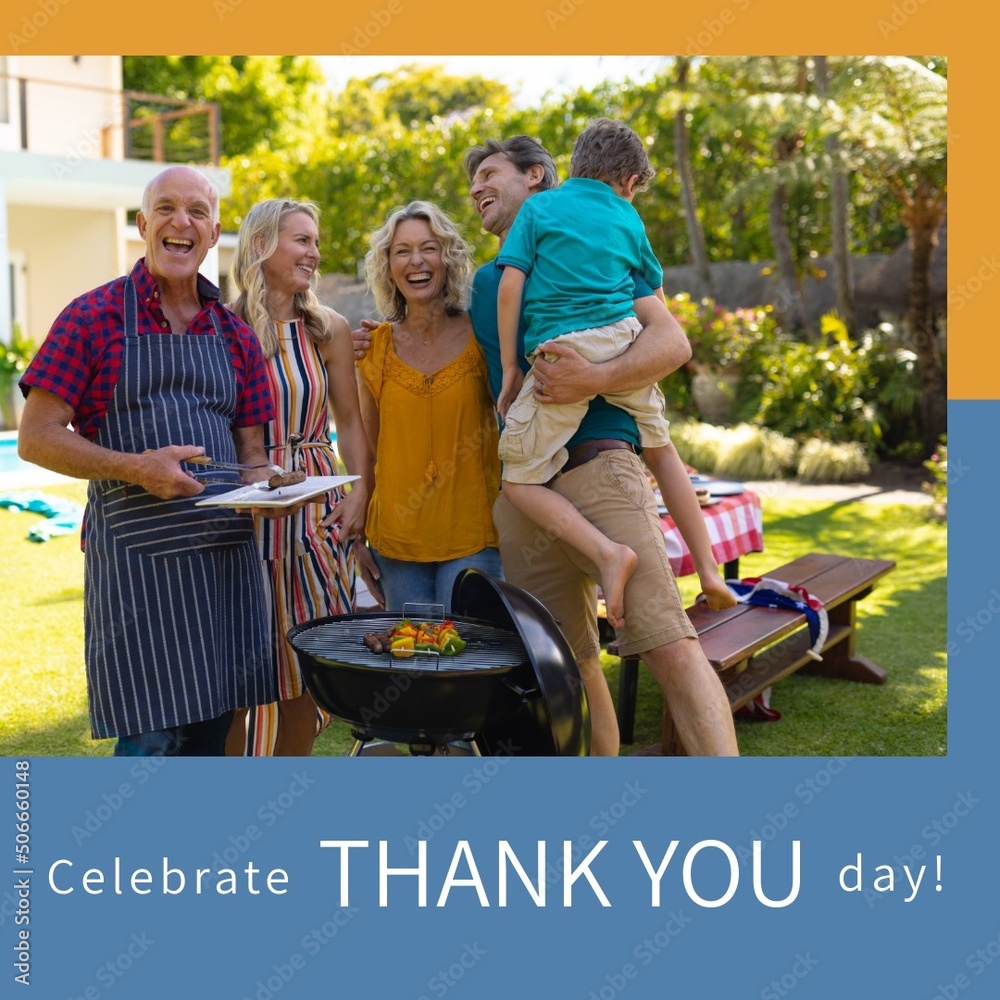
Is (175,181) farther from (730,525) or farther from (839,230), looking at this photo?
(839,230)

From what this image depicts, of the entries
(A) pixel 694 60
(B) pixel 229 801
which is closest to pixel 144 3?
(B) pixel 229 801

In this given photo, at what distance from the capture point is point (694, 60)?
1678 cm

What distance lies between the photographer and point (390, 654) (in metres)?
2.91

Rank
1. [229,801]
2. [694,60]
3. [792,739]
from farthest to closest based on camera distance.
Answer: [694,60], [792,739], [229,801]

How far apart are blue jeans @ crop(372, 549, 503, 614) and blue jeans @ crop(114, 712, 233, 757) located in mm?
617

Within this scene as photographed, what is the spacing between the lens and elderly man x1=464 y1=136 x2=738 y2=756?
3.20 meters

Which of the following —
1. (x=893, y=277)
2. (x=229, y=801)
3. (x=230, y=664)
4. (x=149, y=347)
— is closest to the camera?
(x=229, y=801)

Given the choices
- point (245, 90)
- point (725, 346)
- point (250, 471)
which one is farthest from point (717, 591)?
point (245, 90)

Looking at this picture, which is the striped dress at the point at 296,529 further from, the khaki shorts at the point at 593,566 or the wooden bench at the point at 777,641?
the wooden bench at the point at 777,641

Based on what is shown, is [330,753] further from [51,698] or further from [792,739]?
[792,739]

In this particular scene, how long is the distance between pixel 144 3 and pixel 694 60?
48.3ft

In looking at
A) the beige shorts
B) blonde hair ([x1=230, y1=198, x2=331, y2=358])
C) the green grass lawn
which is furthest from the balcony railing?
the beige shorts

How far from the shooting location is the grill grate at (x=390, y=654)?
2.83 m

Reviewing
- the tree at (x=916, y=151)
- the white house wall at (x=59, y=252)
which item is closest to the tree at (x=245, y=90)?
the white house wall at (x=59, y=252)
